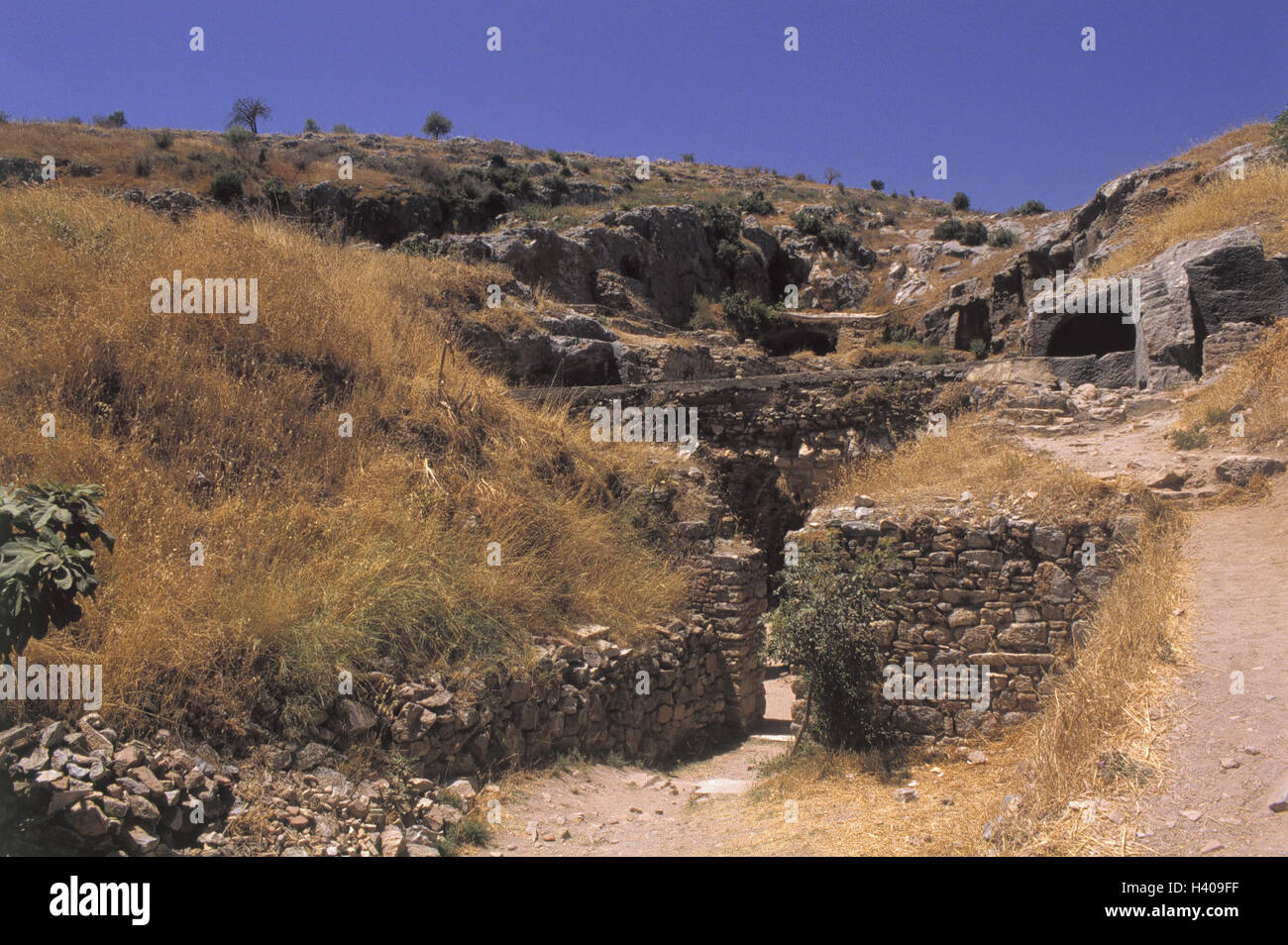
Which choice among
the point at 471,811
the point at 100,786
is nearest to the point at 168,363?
the point at 100,786

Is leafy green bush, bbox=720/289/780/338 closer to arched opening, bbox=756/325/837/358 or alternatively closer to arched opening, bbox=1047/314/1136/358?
arched opening, bbox=756/325/837/358

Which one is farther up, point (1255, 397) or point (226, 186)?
point (226, 186)

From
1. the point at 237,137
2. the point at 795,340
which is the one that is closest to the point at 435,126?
the point at 237,137

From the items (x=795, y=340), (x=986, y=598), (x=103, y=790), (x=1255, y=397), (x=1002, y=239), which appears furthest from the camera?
(x=1002, y=239)

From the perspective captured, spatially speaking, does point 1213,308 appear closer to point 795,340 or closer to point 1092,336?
point 1092,336

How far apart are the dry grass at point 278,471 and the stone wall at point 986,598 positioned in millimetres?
2331

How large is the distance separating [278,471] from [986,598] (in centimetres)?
581

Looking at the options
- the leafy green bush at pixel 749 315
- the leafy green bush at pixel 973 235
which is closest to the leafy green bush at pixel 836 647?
the leafy green bush at pixel 749 315

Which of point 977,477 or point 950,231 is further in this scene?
point 950,231

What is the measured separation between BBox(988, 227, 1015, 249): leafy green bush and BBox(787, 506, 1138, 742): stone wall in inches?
1125

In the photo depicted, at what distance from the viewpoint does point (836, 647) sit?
626 centimetres

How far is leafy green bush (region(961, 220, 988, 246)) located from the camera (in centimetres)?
3247

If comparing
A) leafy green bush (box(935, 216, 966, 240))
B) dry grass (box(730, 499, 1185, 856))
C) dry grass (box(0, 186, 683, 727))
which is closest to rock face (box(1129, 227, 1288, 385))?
dry grass (box(730, 499, 1185, 856))

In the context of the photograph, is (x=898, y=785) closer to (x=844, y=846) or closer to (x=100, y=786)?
(x=844, y=846)
